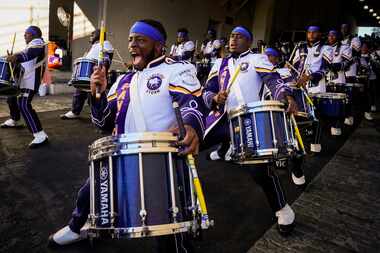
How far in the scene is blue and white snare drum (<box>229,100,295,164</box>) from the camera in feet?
9.46

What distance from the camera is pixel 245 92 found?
3469mm

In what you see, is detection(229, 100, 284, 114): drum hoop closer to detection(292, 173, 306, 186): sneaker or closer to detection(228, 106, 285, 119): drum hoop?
detection(228, 106, 285, 119): drum hoop

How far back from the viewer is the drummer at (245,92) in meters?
3.11

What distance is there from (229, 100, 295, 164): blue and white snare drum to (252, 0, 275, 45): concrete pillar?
753 inches

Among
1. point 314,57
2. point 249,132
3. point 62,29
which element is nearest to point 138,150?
point 249,132

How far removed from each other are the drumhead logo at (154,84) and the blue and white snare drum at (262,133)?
103 centimetres

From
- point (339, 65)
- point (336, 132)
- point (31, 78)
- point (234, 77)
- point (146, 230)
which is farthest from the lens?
point (336, 132)

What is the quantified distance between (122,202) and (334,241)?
225 cm

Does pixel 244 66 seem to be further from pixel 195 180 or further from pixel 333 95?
pixel 333 95

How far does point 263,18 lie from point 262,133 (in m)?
19.7

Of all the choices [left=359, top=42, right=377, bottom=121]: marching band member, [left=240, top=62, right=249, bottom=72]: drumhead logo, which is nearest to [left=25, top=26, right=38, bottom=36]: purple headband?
[left=240, top=62, right=249, bottom=72]: drumhead logo

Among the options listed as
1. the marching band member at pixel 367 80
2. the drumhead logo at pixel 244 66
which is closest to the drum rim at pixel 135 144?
the drumhead logo at pixel 244 66

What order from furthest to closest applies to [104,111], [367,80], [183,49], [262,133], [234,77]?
[183,49] < [367,80] < [234,77] < [262,133] < [104,111]

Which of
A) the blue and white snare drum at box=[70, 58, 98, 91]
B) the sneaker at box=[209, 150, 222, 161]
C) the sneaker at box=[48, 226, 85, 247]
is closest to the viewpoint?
the sneaker at box=[48, 226, 85, 247]
